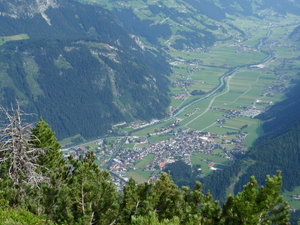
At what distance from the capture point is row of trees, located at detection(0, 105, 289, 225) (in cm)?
2706

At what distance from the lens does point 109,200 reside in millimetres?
31969

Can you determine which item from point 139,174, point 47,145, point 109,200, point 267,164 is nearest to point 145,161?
point 139,174

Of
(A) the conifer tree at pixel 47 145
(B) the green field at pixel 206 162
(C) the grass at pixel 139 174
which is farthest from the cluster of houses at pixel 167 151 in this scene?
(A) the conifer tree at pixel 47 145

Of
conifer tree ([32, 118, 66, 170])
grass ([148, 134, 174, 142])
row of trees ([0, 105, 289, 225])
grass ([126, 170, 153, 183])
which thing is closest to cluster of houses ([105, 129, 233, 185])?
grass ([126, 170, 153, 183])

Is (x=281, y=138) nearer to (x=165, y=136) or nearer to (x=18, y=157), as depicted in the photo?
(x=165, y=136)

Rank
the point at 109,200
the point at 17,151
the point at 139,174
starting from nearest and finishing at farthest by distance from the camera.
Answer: the point at 109,200 → the point at 17,151 → the point at 139,174

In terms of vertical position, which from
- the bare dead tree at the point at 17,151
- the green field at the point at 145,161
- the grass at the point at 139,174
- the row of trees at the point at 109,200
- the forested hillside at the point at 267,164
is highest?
the bare dead tree at the point at 17,151

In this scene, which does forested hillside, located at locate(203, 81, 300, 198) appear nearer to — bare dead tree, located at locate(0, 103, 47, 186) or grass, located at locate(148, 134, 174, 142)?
grass, located at locate(148, 134, 174, 142)

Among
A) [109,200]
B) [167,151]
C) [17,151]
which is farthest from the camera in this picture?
[167,151]

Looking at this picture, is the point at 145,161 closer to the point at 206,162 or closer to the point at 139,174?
the point at 139,174

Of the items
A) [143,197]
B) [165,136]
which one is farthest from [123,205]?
[165,136]

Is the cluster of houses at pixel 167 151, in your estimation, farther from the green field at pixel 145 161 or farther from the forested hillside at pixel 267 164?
the forested hillside at pixel 267 164

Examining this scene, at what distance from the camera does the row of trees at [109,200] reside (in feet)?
88.8

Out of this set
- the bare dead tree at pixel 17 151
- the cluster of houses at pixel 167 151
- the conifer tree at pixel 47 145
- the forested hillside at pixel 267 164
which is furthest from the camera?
the cluster of houses at pixel 167 151
